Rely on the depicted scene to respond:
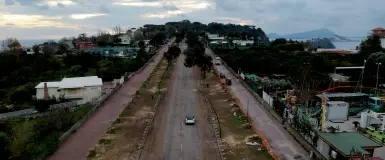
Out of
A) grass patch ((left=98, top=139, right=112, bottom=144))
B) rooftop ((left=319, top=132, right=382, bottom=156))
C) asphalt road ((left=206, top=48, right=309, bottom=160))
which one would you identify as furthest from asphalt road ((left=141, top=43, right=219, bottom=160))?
rooftop ((left=319, top=132, right=382, bottom=156))

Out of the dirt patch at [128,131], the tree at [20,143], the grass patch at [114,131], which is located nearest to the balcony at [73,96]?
the dirt patch at [128,131]

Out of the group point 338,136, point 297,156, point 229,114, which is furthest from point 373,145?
point 229,114

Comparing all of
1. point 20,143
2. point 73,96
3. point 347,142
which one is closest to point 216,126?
point 347,142

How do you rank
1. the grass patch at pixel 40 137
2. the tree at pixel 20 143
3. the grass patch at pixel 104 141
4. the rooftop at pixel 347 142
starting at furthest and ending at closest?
the tree at pixel 20 143
the grass patch at pixel 104 141
the grass patch at pixel 40 137
the rooftop at pixel 347 142

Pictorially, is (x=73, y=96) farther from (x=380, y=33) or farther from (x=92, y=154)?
(x=380, y=33)

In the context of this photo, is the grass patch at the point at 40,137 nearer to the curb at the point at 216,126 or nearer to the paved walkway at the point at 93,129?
the paved walkway at the point at 93,129
